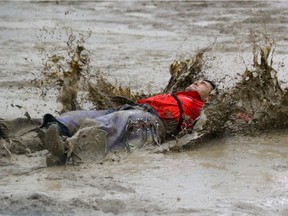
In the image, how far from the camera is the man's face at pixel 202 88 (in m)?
7.26

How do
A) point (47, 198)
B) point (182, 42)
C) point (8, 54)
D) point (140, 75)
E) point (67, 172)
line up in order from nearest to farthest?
1. point (47, 198)
2. point (67, 172)
3. point (140, 75)
4. point (8, 54)
5. point (182, 42)

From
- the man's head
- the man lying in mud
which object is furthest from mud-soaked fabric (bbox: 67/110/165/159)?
the man's head

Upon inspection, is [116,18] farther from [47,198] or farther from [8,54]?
[47,198]

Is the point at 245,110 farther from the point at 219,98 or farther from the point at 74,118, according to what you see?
the point at 74,118

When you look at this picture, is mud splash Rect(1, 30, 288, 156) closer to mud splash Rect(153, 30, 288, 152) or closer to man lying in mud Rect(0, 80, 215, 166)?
mud splash Rect(153, 30, 288, 152)

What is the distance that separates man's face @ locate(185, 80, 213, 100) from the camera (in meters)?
7.26

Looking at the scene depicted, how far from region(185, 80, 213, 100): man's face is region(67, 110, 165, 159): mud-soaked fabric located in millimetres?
630

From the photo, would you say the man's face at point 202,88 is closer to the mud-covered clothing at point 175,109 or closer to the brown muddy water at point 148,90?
the mud-covered clothing at point 175,109

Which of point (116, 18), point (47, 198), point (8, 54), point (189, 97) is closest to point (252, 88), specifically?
point (189, 97)

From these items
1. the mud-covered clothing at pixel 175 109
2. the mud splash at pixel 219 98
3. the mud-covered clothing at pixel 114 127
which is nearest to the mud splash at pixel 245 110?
the mud splash at pixel 219 98

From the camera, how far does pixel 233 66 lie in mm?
10203

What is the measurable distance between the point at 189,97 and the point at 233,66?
3.16 metres

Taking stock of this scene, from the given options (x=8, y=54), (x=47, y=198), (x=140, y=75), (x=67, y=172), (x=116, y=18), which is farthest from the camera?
(x=116, y=18)

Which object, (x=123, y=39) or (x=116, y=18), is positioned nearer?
(x=123, y=39)
